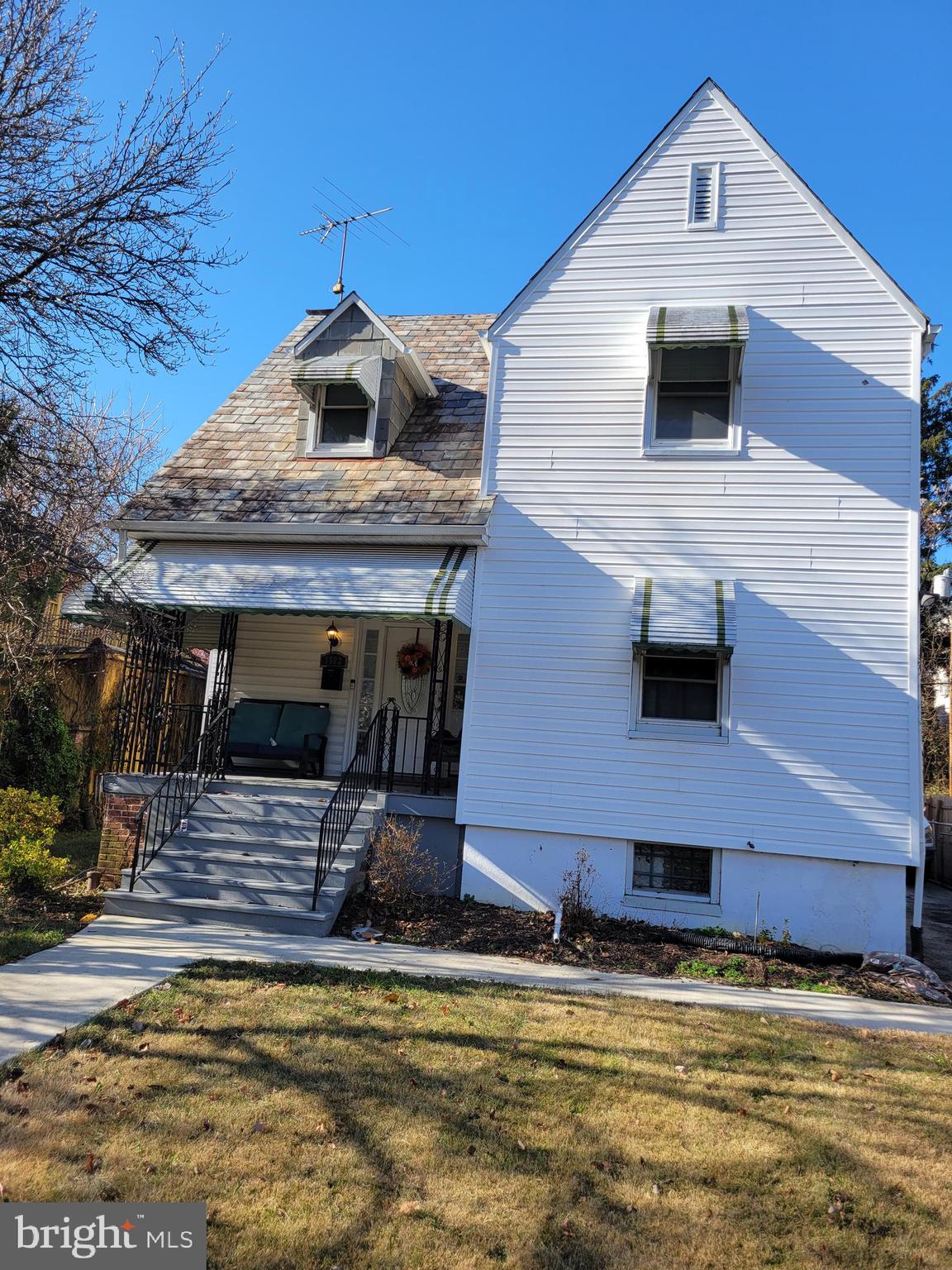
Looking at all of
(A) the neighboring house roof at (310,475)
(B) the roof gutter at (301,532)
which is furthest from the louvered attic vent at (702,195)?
(B) the roof gutter at (301,532)

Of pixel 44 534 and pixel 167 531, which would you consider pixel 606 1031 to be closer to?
pixel 44 534

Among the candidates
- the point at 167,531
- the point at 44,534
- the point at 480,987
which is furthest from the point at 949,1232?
the point at 167,531

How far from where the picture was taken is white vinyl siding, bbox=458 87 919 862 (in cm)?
998

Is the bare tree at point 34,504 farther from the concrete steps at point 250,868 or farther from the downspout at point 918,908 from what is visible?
the downspout at point 918,908

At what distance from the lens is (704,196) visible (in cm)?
1125

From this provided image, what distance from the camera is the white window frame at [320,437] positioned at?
490 inches

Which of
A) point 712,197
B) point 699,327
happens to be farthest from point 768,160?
point 699,327

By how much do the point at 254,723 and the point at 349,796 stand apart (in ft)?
9.89

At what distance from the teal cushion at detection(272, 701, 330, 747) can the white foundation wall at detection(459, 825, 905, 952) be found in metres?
3.19

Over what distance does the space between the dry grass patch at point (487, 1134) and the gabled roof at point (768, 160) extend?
8276 mm

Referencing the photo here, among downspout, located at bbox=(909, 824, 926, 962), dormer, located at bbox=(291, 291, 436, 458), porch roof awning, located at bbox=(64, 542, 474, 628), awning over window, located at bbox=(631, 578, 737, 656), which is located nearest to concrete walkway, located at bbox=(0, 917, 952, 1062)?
downspout, located at bbox=(909, 824, 926, 962)

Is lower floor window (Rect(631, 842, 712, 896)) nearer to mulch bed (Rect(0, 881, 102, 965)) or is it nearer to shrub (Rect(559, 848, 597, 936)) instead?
shrub (Rect(559, 848, 597, 936))

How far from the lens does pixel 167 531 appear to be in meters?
11.7

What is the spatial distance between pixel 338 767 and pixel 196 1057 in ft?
24.6
